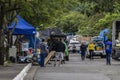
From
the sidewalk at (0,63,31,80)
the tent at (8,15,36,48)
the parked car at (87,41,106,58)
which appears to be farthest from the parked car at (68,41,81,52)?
the sidewalk at (0,63,31,80)

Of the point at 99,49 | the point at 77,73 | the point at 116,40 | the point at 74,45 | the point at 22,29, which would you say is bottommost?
the point at 74,45

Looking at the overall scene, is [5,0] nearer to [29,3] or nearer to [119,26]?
[29,3]

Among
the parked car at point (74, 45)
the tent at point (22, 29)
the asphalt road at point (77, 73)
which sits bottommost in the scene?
the parked car at point (74, 45)

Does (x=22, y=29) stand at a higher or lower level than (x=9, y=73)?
higher

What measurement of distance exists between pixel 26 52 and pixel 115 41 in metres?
11.1

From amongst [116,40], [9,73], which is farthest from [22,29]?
[116,40]

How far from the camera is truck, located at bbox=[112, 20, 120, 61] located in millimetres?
38903

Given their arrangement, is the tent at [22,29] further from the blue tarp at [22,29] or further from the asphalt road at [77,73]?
the asphalt road at [77,73]

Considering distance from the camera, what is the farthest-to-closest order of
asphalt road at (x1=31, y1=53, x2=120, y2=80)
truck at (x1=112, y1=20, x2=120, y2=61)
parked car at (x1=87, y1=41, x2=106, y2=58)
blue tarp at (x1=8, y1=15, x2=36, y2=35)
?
parked car at (x1=87, y1=41, x2=106, y2=58)
truck at (x1=112, y1=20, x2=120, y2=61)
blue tarp at (x1=8, y1=15, x2=36, y2=35)
asphalt road at (x1=31, y1=53, x2=120, y2=80)

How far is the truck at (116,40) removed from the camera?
128ft

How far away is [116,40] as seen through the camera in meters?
42.1

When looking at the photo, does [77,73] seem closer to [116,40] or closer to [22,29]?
[22,29]

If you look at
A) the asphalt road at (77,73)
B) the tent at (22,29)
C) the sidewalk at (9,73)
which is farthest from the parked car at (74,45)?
the sidewalk at (9,73)

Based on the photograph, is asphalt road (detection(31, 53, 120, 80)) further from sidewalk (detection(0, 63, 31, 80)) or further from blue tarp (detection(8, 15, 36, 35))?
blue tarp (detection(8, 15, 36, 35))
